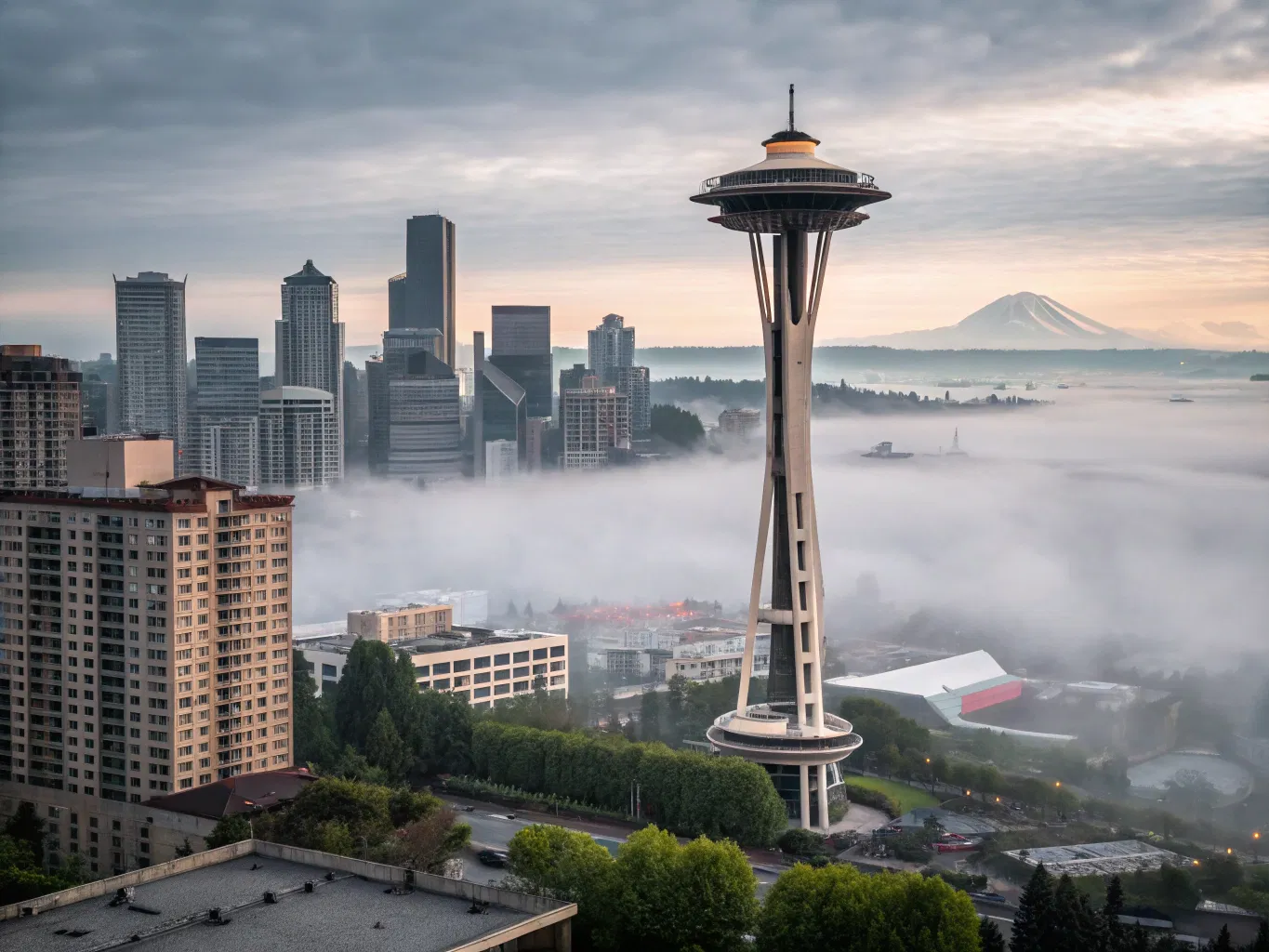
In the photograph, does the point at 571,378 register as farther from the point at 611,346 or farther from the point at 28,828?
the point at 28,828

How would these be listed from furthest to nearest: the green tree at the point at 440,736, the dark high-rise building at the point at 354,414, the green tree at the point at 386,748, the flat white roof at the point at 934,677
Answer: the dark high-rise building at the point at 354,414, the flat white roof at the point at 934,677, the green tree at the point at 440,736, the green tree at the point at 386,748

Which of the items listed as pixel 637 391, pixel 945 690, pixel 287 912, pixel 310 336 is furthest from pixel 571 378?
pixel 287 912

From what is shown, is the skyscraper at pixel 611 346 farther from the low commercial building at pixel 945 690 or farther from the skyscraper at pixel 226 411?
the low commercial building at pixel 945 690

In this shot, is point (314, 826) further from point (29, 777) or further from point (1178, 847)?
point (1178, 847)

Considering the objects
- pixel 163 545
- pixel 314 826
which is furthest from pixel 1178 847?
pixel 163 545

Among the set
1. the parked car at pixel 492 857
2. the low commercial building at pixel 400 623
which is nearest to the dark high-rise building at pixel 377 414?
the low commercial building at pixel 400 623

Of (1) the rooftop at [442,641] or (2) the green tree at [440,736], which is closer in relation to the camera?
(2) the green tree at [440,736]
